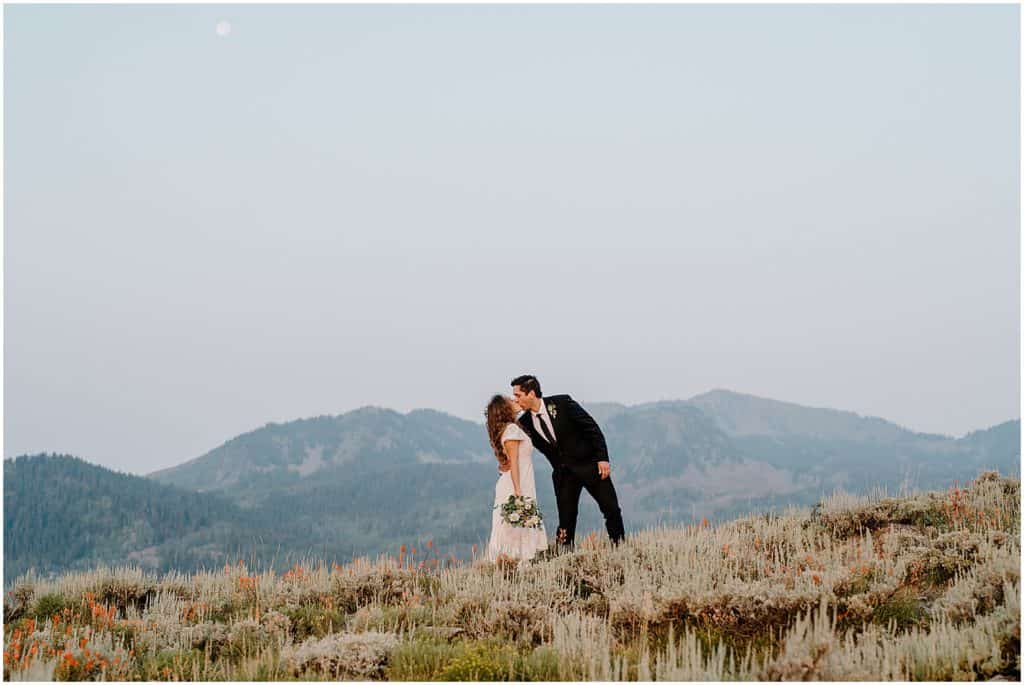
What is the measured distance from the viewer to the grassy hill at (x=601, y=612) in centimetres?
700

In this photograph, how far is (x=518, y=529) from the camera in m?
11.9

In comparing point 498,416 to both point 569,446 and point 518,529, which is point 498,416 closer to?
point 569,446

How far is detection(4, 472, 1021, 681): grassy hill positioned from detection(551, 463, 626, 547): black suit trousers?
→ 0.40 meters

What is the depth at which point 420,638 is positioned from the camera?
26.8 feet

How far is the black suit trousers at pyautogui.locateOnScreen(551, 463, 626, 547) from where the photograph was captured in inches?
456

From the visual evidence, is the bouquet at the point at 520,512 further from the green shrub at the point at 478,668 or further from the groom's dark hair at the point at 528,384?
the green shrub at the point at 478,668

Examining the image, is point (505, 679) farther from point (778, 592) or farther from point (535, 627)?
point (778, 592)

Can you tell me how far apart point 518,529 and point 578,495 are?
2.93 feet

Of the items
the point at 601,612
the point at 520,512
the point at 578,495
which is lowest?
the point at 601,612

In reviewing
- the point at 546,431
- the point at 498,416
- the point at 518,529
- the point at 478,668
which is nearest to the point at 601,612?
the point at 478,668

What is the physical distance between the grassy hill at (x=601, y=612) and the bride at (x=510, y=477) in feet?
1.36

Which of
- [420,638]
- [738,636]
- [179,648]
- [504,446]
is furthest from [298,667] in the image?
[504,446]

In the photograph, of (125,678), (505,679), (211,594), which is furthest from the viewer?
(211,594)

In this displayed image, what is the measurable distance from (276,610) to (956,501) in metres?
9.33
